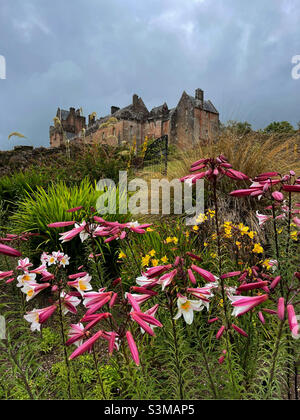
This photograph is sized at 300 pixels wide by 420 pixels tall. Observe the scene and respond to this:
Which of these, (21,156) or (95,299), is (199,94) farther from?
(95,299)

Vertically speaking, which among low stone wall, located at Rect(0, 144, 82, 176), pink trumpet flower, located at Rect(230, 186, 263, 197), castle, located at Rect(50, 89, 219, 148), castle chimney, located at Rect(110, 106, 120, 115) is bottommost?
pink trumpet flower, located at Rect(230, 186, 263, 197)

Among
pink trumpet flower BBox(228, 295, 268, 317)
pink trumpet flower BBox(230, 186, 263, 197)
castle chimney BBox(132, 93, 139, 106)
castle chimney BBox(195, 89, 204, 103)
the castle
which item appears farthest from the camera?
castle chimney BBox(132, 93, 139, 106)

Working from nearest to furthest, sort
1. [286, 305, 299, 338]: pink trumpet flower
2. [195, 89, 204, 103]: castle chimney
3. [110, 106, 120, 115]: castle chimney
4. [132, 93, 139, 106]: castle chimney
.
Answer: [286, 305, 299, 338]: pink trumpet flower, [195, 89, 204, 103]: castle chimney, [132, 93, 139, 106]: castle chimney, [110, 106, 120, 115]: castle chimney

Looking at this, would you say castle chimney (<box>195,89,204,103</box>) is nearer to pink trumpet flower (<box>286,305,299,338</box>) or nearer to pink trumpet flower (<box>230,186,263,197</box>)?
pink trumpet flower (<box>230,186,263,197</box>)

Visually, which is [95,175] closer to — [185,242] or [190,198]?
[190,198]

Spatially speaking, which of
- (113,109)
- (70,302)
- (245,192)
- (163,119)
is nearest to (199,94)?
(163,119)

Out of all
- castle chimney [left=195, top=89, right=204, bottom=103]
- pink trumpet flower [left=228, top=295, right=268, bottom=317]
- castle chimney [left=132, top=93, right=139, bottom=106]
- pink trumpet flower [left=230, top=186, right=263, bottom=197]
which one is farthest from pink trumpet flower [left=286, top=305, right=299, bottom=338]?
castle chimney [left=132, top=93, right=139, bottom=106]

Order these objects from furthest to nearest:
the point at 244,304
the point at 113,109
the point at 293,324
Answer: the point at 113,109
the point at 244,304
the point at 293,324

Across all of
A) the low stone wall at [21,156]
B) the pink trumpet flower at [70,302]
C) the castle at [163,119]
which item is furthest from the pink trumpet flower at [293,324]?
the castle at [163,119]

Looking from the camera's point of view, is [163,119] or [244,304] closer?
[244,304]

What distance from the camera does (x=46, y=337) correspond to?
2312 mm

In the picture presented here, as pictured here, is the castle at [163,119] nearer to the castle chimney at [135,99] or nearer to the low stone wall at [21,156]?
the castle chimney at [135,99]

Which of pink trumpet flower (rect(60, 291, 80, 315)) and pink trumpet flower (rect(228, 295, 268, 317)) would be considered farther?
pink trumpet flower (rect(60, 291, 80, 315))
